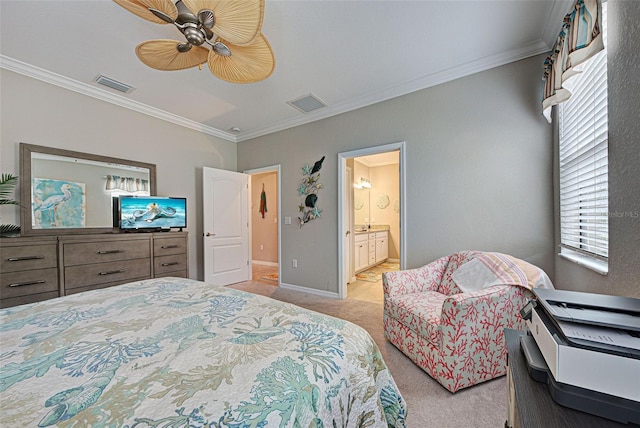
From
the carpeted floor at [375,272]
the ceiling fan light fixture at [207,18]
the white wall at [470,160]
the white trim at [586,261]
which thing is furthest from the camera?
the carpeted floor at [375,272]

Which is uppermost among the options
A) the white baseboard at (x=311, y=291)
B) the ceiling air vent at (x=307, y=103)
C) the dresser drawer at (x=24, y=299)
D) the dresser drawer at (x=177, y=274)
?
the ceiling air vent at (x=307, y=103)

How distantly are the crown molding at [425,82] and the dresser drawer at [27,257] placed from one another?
303cm

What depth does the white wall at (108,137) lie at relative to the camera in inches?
94.3

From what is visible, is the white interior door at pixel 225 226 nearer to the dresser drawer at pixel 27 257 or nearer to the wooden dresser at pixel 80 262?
the wooden dresser at pixel 80 262

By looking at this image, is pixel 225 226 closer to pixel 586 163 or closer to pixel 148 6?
pixel 148 6

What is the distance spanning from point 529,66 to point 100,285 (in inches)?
185

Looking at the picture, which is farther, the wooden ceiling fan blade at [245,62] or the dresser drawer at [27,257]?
the dresser drawer at [27,257]

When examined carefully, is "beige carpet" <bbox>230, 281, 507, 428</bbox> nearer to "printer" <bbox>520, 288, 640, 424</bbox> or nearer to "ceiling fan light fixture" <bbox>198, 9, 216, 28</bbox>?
"printer" <bbox>520, 288, 640, 424</bbox>

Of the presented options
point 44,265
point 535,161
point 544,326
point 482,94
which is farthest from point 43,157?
point 535,161

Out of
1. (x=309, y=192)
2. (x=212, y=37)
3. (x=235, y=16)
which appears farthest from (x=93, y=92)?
(x=309, y=192)

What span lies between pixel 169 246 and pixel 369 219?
185 inches

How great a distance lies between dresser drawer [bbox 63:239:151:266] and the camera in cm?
240

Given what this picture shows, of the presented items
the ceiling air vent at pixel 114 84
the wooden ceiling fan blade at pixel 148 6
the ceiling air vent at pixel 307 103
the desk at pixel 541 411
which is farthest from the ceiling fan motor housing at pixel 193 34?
the desk at pixel 541 411

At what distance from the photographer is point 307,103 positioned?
10.5 ft
